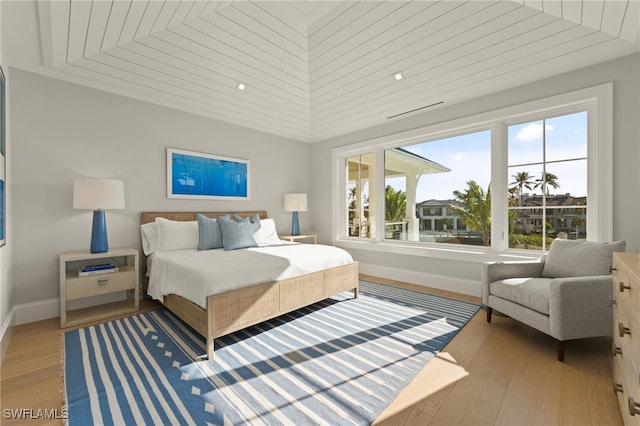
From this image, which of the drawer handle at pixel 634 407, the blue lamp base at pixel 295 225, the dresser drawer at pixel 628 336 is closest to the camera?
the drawer handle at pixel 634 407

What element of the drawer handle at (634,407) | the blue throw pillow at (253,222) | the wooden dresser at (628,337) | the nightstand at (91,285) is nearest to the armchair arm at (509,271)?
the wooden dresser at (628,337)

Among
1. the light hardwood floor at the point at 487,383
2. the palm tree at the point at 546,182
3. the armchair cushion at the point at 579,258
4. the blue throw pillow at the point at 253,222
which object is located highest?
the palm tree at the point at 546,182

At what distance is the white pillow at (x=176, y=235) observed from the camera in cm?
316

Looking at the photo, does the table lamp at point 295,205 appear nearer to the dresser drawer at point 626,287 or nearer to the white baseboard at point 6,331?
the white baseboard at point 6,331

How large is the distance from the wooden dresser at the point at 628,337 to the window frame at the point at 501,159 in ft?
4.71

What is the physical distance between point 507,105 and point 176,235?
406 centimetres

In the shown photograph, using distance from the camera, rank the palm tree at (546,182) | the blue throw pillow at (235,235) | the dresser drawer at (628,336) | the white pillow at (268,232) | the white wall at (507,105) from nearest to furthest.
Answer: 1. the dresser drawer at (628,336)
2. the white wall at (507,105)
3. the palm tree at (546,182)
4. the blue throw pillow at (235,235)
5. the white pillow at (268,232)

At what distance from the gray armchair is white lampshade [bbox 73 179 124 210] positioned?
372 centimetres

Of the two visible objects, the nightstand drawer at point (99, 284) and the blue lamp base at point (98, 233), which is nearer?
the nightstand drawer at point (99, 284)

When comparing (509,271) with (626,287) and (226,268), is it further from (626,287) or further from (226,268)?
(226,268)

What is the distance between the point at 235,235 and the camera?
3309mm

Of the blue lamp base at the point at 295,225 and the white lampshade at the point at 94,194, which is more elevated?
the white lampshade at the point at 94,194

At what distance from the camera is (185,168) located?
147 inches

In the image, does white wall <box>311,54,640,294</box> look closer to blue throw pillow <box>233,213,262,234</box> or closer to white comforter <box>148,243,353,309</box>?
white comforter <box>148,243,353,309</box>
